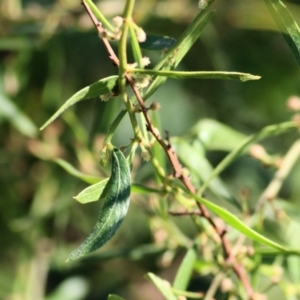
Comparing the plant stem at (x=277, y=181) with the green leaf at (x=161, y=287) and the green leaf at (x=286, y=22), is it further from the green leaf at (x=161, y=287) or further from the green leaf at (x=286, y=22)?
the green leaf at (x=286, y=22)

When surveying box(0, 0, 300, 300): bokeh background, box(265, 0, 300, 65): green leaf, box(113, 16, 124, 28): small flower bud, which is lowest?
box(0, 0, 300, 300): bokeh background

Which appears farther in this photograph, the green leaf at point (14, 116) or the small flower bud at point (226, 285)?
the green leaf at point (14, 116)

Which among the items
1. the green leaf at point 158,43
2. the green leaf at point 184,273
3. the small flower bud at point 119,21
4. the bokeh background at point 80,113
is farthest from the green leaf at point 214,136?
the small flower bud at point 119,21

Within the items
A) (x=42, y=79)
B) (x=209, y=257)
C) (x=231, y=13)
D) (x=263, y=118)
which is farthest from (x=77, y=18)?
(x=209, y=257)

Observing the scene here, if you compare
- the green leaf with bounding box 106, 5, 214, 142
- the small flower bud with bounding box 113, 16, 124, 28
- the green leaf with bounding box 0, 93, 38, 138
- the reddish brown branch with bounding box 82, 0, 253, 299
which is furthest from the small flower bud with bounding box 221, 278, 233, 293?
the green leaf with bounding box 0, 93, 38, 138

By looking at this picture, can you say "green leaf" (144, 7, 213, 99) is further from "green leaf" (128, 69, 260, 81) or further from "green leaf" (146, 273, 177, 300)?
"green leaf" (146, 273, 177, 300)

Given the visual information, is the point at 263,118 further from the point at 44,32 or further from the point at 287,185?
the point at 44,32
